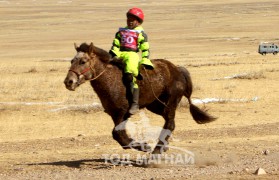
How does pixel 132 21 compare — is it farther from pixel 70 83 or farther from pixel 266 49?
pixel 266 49

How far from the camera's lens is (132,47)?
1008 cm

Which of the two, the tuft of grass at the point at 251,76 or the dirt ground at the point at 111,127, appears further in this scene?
the tuft of grass at the point at 251,76

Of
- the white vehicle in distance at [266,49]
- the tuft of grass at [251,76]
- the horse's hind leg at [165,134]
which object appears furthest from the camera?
the white vehicle in distance at [266,49]

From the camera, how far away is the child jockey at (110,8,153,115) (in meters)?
10.0

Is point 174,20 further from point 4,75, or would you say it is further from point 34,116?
point 34,116

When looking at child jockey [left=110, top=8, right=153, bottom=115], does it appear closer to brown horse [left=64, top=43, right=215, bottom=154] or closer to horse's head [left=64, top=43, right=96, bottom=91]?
brown horse [left=64, top=43, right=215, bottom=154]

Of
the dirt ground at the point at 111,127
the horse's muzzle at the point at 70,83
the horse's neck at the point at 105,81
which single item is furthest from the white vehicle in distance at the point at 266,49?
the horse's muzzle at the point at 70,83

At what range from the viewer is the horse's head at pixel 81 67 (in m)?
9.52

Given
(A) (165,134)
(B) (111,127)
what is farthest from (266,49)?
(A) (165,134)

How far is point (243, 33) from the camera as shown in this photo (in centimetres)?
6556

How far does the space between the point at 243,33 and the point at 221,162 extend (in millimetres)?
56581

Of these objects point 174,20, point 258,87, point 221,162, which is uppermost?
point 221,162

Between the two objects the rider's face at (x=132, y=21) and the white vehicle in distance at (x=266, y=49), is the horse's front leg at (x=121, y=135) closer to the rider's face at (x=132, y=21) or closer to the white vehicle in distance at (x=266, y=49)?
the rider's face at (x=132, y=21)

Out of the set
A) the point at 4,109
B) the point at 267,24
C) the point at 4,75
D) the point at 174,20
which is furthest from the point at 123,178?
Result: the point at 174,20
